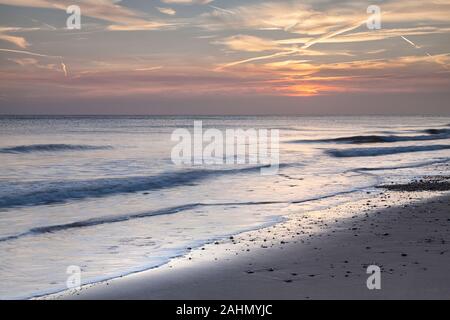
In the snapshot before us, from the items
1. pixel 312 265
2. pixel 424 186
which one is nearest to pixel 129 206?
pixel 312 265

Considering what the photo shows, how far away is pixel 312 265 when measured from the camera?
700 cm

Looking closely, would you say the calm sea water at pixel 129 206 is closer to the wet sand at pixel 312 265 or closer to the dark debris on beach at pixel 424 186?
the wet sand at pixel 312 265

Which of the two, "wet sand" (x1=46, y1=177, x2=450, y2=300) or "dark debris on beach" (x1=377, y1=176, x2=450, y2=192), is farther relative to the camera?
"dark debris on beach" (x1=377, y1=176, x2=450, y2=192)

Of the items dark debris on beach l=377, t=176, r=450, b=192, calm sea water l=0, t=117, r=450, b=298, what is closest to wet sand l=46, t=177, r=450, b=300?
calm sea water l=0, t=117, r=450, b=298

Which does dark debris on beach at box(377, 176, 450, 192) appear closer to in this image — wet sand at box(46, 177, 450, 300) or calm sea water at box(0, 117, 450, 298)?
calm sea water at box(0, 117, 450, 298)

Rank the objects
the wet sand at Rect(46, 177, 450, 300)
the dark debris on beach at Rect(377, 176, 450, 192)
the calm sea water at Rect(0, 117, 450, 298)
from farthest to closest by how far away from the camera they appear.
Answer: the dark debris on beach at Rect(377, 176, 450, 192), the calm sea water at Rect(0, 117, 450, 298), the wet sand at Rect(46, 177, 450, 300)

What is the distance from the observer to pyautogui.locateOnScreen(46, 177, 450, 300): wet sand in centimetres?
582

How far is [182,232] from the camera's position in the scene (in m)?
9.71

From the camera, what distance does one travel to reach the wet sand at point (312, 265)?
582cm

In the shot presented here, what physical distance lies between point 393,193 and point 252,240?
7455mm

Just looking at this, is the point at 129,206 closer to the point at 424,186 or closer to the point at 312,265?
the point at 312,265
